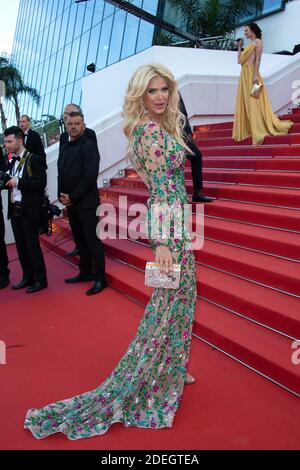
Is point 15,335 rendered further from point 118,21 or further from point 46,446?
point 118,21

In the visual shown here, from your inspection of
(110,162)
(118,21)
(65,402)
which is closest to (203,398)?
(65,402)

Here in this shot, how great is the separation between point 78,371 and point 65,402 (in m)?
0.60

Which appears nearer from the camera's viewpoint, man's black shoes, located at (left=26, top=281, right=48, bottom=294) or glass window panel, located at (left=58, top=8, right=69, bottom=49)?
man's black shoes, located at (left=26, top=281, right=48, bottom=294)

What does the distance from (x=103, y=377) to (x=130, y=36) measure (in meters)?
16.9

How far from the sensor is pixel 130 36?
1711 cm

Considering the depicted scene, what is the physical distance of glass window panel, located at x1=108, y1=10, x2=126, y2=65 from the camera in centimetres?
1844

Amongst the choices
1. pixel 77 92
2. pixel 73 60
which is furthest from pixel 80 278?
pixel 73 60

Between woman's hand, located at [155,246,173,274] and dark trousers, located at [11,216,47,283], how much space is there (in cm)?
273

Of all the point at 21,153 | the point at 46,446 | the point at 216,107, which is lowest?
the point at 46,446

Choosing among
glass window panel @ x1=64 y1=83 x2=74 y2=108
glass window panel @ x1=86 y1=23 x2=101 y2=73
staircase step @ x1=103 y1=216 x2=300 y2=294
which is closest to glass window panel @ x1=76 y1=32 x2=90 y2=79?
glass window panel @ x1=86 y1=23 x2=101 y2=73

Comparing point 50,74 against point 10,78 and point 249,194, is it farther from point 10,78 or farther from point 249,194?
point 249,194

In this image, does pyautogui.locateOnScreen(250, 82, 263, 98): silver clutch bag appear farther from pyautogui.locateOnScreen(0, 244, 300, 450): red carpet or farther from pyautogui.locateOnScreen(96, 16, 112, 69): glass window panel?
pyautogui.locateOnScreen(96, 16, 112, 69): glass window panel

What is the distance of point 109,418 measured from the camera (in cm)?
237
